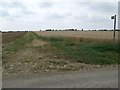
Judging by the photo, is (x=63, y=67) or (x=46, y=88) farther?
(x=63, y=67)

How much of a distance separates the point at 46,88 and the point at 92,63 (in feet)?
22.6

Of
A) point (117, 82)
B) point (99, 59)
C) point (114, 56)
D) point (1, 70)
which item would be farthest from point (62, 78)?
point (114, 56)

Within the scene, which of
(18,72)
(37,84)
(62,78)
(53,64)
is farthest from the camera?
(53,64)

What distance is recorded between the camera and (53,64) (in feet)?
47.9

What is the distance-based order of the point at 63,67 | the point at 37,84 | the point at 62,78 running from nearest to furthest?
1. the point at 37,84
2. the point at 62,78
3. the point at 63,67

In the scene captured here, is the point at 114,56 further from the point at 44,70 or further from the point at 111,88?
the point at 111,88

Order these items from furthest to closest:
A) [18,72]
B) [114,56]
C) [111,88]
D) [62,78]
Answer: [114,56] < [18,72] < [62,78] < [111,88]

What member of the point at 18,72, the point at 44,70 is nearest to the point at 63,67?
the point at 44,70

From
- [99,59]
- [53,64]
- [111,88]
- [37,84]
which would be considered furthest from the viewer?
[99,59]

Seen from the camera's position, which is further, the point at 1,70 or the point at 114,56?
the point at 114,56

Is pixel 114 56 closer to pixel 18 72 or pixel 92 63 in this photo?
pixel 92 63

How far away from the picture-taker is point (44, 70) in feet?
42.2

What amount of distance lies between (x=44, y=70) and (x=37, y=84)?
A: 359cm

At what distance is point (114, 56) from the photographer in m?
17.5
